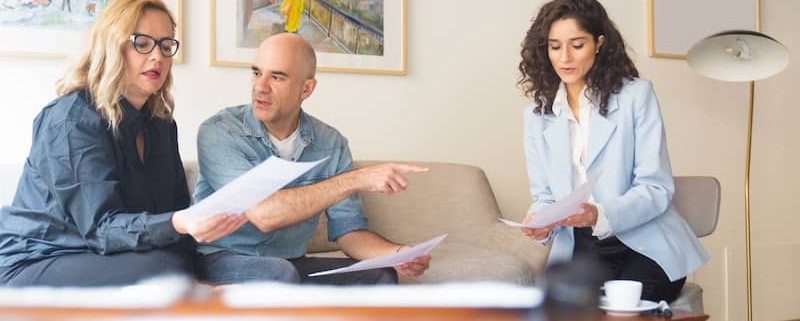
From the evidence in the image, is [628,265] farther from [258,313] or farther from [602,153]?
[258,313]

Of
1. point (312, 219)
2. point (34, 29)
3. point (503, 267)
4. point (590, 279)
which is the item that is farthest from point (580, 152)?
point (590, 279)

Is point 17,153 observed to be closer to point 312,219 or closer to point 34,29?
point 34,29

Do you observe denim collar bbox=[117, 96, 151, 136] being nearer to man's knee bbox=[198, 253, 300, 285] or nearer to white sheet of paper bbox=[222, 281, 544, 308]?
man's knee bbox=[198, 253, 300, 285]

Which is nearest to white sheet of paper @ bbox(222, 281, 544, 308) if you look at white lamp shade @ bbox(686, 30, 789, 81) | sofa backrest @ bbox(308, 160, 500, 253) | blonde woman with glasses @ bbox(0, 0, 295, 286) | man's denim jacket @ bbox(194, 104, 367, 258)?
blonde woman with glasses @ bbox(0, 0, 295, 286)

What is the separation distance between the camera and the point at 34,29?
8.84 feet

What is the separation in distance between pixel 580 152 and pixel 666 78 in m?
1.56

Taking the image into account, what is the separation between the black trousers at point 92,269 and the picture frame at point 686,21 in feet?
9.05

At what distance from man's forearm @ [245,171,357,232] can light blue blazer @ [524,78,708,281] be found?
0.72 m

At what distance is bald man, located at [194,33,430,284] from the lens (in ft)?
6.22

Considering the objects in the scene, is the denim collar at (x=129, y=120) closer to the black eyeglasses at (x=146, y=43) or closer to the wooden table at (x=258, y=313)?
the black eyeglasses at (x=146, y=43)

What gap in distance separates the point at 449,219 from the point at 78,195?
1588 millimetres

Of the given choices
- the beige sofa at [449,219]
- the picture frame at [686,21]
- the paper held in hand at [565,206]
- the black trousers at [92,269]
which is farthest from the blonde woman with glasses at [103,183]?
the picture frame at [686,21]

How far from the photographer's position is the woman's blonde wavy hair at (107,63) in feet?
5.65

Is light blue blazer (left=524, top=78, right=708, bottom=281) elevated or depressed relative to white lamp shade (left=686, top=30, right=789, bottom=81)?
depressed
